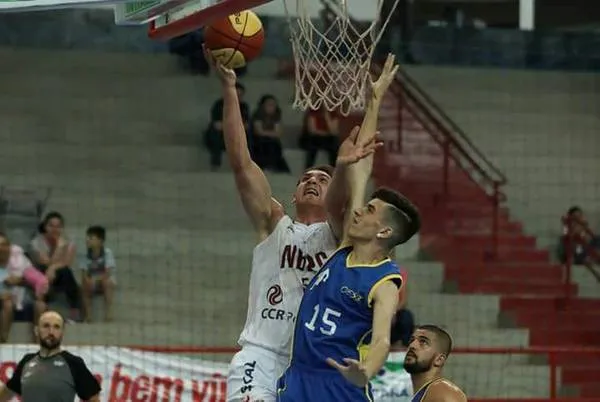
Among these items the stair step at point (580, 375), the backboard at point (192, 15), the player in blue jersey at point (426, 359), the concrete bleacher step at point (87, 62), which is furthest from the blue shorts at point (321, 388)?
the concrete bleacher step at point (87, 62)

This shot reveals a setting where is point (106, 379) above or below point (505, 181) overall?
below

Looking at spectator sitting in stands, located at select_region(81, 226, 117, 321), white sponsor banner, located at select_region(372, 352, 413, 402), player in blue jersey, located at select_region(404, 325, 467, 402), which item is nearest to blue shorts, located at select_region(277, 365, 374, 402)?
player in blue jersey, located at select_region(404, 325, 467, 402)

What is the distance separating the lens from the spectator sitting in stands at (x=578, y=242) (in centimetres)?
1523

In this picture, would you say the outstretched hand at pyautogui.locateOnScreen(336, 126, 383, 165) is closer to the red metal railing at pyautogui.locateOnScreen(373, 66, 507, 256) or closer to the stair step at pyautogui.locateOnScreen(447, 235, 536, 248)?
the red metal railing at pyautogui.locateOnScreen(373, 66, 507, 256)

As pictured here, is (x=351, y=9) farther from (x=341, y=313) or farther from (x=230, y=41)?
(x=341, y=313)

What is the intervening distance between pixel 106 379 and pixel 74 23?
641cm

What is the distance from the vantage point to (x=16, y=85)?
16.3m

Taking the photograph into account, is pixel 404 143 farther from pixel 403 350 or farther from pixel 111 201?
pixel 403 350

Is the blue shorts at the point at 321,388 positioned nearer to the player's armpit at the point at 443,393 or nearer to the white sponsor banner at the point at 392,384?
the player's armpit at the point at 443,393

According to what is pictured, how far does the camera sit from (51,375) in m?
9.82

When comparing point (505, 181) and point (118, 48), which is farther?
point (118, 48)

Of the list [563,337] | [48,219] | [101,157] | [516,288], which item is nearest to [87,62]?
[101,157]

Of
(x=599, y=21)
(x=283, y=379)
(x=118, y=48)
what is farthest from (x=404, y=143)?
(x=283, y=379)

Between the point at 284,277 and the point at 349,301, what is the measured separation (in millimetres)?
700
